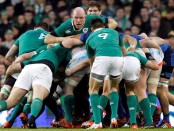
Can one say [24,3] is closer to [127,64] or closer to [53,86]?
[53,86]

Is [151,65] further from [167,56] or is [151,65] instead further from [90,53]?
[167,56]

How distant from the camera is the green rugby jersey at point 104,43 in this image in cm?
1255

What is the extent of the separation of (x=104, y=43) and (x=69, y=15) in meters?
7.81

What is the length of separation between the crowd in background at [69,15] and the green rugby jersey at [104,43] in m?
6.33

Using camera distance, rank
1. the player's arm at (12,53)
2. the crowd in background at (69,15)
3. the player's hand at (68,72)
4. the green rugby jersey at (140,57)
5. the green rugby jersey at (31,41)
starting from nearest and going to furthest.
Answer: the green rugby jersey at (140,57)
the player's hand at (68,72)
the green rugby jersey at (31,41)
the player's arm at (12,53)
the crowd in background at (69,15)

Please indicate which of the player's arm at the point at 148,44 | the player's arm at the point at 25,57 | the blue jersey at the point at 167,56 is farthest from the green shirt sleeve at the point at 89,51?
the blue jersey at the point at 167,56

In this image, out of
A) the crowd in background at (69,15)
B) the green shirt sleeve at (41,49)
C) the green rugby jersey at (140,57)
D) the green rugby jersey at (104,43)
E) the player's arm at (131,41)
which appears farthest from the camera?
the crowd in background at (69,15)

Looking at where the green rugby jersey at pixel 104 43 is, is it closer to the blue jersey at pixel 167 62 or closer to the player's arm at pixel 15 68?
the player's arm at pixel 15 68

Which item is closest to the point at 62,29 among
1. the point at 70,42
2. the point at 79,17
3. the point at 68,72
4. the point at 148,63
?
the point at 79,17

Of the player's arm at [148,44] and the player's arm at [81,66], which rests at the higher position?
the player's arm at [148,44]

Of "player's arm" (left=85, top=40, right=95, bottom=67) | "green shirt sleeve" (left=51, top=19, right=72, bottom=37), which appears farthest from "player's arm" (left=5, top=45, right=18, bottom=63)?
"player's arm" (left=85, top=40, right=95, bottom=67)

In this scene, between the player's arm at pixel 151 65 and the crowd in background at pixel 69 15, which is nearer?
the player's arm at pixel 151 65

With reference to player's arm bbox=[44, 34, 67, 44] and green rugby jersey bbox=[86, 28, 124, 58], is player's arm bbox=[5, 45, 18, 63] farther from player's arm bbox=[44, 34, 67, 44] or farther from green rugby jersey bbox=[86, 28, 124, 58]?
green rugby jersey bbox=[86, 28, 124, 58]

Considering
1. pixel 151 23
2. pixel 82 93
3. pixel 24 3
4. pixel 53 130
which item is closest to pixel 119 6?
pixel 151 23
